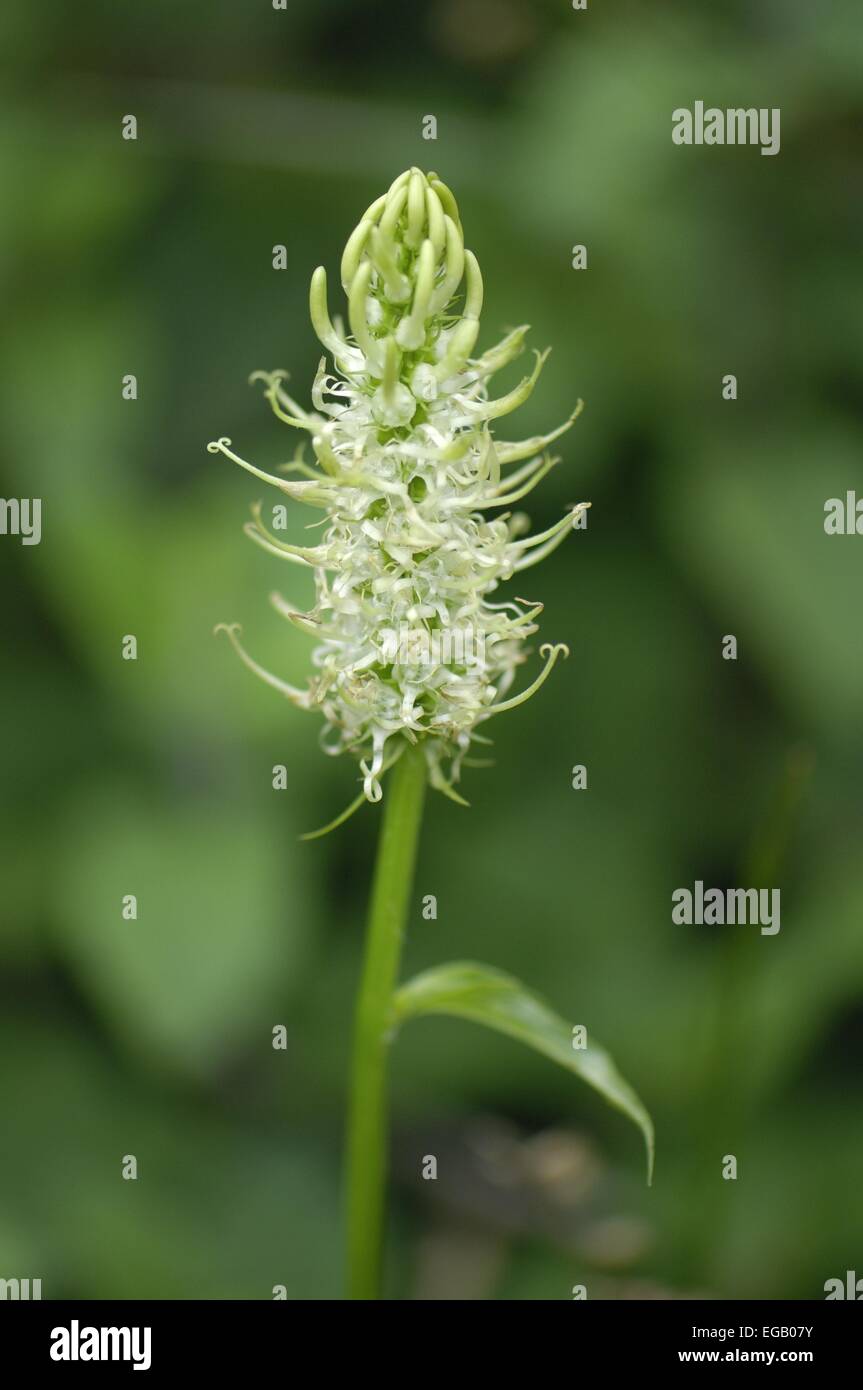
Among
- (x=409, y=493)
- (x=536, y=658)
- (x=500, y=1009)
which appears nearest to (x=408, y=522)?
(x=409, y=493)

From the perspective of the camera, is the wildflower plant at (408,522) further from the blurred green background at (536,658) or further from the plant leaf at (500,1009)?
the blurred green background at (536,658)

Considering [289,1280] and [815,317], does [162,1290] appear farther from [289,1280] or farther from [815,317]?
[815,317]

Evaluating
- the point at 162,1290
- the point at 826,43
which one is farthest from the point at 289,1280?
the point at 826,43

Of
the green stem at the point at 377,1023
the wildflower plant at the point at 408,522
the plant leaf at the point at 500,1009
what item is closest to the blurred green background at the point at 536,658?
the green stem at the point at 377,1023

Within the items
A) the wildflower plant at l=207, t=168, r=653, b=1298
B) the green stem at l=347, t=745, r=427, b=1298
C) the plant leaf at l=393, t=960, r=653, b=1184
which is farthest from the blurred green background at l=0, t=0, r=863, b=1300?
the wildflower plant at l=207, t=168, r=653, b=1298

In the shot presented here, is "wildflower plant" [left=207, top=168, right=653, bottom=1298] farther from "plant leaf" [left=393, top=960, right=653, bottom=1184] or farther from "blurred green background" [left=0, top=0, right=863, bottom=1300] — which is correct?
"blurred green background" [left=0, top=0, right=863, bottom=1300]

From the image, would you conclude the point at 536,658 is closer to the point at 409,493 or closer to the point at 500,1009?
the point at 500,1009
